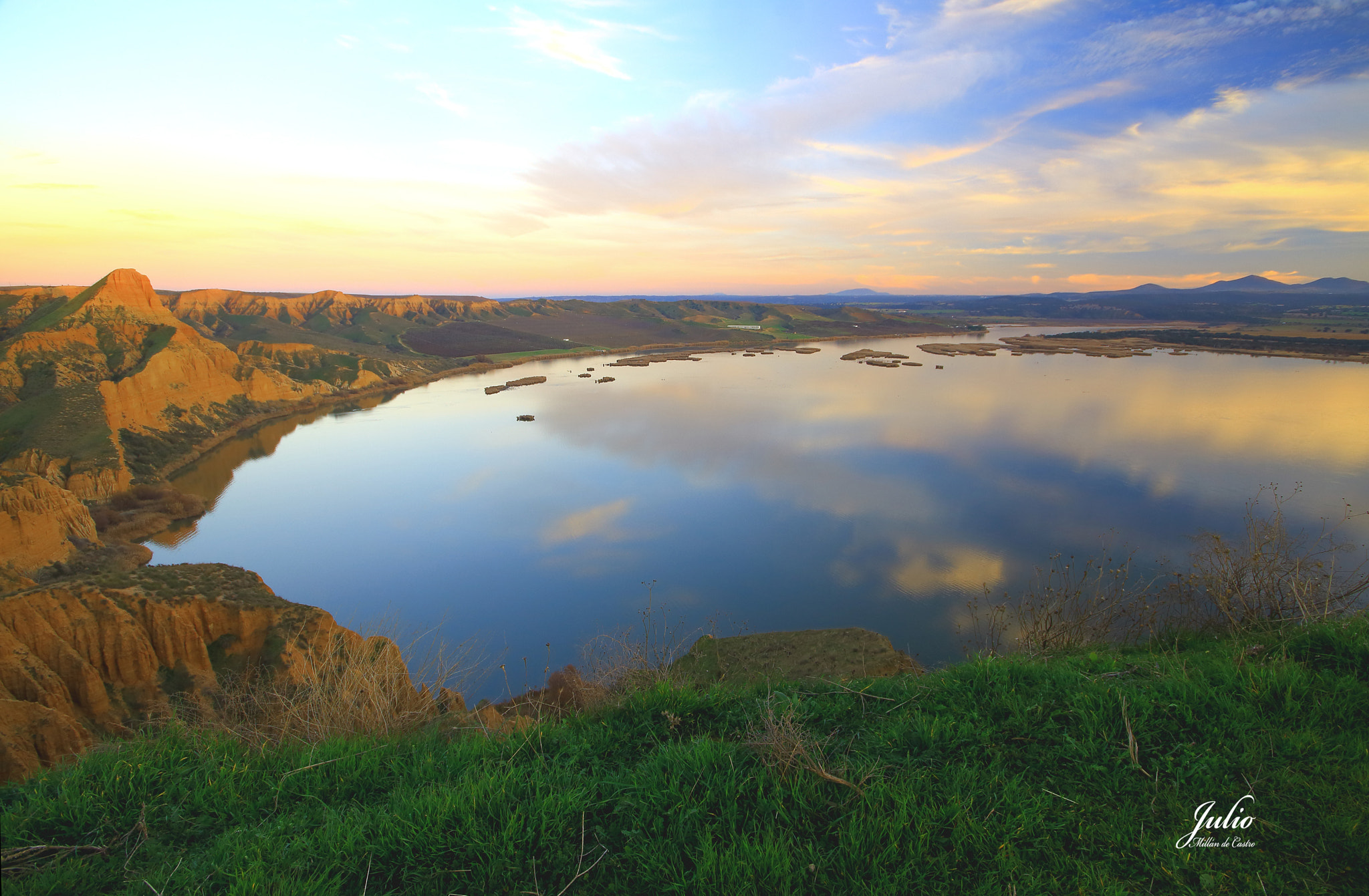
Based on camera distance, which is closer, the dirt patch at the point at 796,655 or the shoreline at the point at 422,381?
the dirt patch at the point at 796,655

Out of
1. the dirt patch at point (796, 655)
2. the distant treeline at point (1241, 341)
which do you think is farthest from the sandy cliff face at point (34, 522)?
the distant treeline at point (1241, 341)

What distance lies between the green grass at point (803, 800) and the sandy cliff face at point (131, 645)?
4983 millimetres

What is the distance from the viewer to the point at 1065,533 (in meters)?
15.5

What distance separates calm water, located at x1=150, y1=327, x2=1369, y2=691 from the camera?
43.7ft

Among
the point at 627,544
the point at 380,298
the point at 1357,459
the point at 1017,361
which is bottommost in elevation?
the point at 627,544

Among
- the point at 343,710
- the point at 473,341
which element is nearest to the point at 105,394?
the point at 343,710

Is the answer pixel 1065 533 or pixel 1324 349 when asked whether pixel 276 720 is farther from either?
pixel 1324 349

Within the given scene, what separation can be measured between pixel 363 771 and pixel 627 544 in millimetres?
13085

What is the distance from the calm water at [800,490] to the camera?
13328 millimetres

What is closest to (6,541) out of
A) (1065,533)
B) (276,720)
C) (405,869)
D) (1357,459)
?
(276,720)

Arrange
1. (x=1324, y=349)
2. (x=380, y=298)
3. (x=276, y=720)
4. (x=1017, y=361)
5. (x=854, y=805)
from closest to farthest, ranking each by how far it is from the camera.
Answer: (x=854, y=805), (x=276, y=720), (x=1324, y=349), (x=1017, y=361), (x=380, y=298)

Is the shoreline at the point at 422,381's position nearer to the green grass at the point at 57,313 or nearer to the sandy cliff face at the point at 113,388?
the sandy cliff face at the point at 113,388

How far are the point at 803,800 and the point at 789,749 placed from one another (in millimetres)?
294

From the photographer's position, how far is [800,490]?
20.2 m
